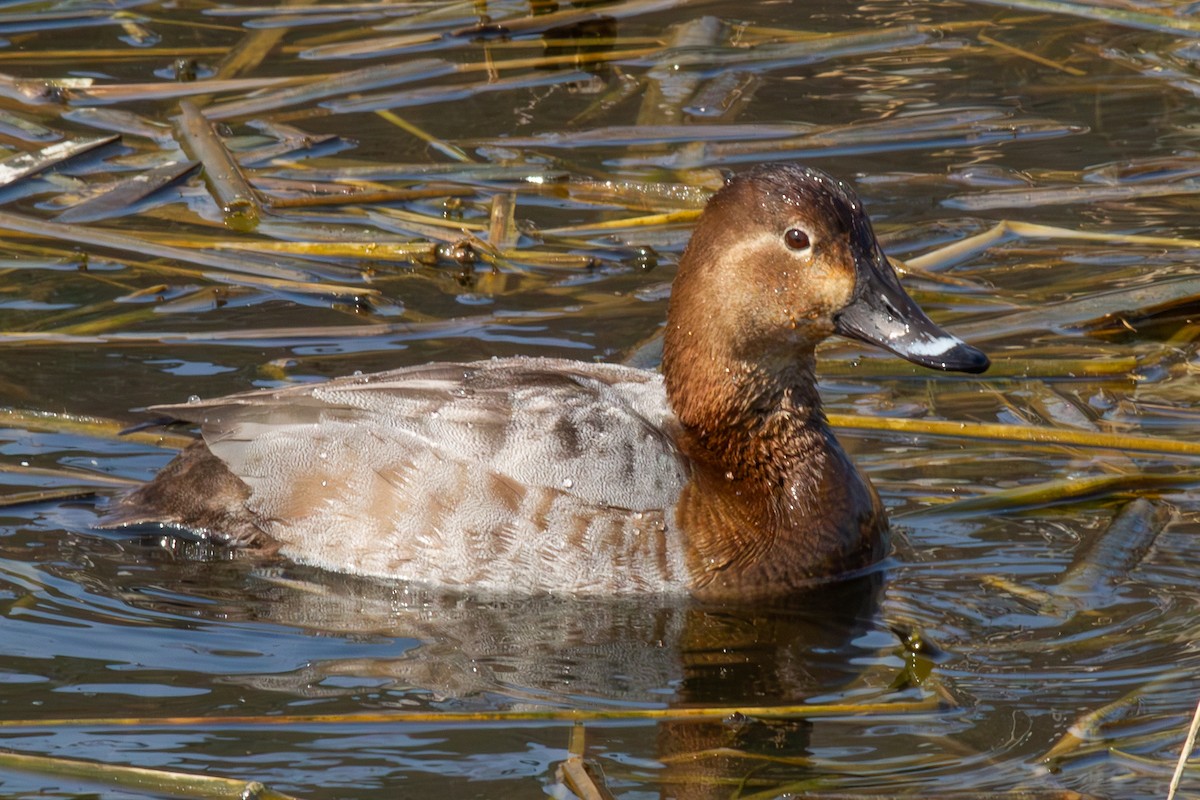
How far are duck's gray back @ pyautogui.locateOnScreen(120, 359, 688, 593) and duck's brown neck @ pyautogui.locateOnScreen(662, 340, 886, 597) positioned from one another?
121mm

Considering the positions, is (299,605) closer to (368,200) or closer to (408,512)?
(408,512)

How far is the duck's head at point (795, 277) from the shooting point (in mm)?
5730

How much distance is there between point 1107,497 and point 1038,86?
4.33m

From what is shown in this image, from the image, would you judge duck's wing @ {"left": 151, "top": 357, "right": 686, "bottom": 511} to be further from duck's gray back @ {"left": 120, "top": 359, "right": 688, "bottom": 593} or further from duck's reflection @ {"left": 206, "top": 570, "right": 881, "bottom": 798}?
duck's reflection @ {"left": 206, "top": 570, "right": 881, "bottom": 798}

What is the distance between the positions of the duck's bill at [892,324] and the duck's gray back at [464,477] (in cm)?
73

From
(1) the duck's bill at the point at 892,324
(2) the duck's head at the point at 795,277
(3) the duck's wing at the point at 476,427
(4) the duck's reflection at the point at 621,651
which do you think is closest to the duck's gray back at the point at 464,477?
(3) the duck's wing at the point at 476,427

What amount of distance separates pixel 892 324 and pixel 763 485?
0.72 meters

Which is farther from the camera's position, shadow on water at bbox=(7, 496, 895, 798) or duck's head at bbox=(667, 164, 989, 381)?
duck's head at bbox=(667, 164, 989, 381)

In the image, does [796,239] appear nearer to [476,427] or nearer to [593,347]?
[476,427]

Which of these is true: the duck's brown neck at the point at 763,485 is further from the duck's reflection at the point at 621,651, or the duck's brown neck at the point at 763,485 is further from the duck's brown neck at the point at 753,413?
the duck's reflection at the point at 621,651

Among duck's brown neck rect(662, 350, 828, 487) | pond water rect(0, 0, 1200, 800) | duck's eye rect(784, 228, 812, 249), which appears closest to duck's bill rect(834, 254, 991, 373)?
duck's eye rect(784, 228, 812, 249)

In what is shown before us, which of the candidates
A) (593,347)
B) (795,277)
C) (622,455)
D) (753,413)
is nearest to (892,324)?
(795,277)

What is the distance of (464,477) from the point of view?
579cm

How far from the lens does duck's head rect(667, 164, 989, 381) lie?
5.73 metres
